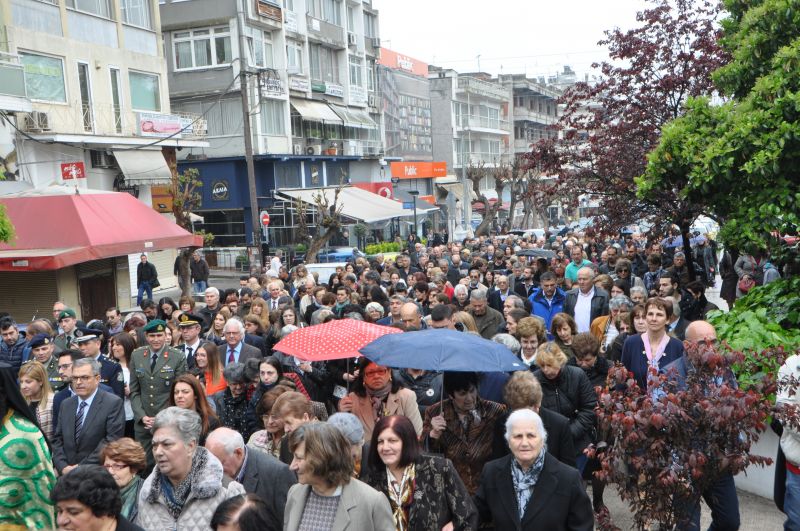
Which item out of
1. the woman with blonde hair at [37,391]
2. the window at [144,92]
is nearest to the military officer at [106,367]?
the woman with blonde hair at [37,391]

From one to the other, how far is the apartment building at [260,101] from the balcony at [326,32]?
7 cm

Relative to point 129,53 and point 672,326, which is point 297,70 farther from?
point 672,326

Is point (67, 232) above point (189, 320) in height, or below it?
above

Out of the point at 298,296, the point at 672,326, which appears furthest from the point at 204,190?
the point at 672,326

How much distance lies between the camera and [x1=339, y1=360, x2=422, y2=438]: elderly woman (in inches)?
241

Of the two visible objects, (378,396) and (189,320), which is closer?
(378,396)

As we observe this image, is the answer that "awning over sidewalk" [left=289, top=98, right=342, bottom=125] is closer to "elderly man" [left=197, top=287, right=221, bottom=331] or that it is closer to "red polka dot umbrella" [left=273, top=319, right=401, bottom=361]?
"elderly man" [left=197, top=287, right=221, bottom=331]

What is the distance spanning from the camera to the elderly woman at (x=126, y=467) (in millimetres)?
4703

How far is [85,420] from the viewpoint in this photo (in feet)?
21.3

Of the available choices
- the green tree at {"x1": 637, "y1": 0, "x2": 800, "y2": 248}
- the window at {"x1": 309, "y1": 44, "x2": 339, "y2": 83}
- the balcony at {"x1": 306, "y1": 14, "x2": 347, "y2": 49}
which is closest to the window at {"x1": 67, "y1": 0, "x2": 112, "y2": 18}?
the balcony at {"x1": 306, "y1": 14, "x2": 347, "y2": 49}

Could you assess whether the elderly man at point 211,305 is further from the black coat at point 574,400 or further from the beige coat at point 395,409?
the black coat at point 574,400

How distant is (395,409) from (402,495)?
170 centimetres

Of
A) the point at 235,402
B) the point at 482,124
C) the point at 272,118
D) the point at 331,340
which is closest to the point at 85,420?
the point at 235,402

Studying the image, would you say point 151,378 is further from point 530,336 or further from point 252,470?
point 530,336
